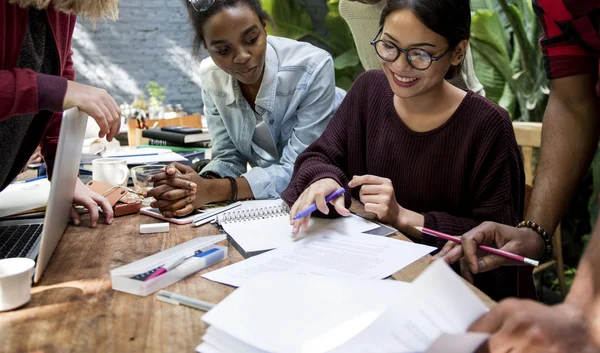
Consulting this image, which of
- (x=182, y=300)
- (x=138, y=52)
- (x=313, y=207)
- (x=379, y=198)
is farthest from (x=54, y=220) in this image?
(x=138, y=52)

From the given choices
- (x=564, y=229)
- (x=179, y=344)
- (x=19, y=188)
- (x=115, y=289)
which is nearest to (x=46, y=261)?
(x=115, y=289)

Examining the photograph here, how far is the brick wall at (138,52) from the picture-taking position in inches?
266

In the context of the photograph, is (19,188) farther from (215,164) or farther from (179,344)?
(179,344)

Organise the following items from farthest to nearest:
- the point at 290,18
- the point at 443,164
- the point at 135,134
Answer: the point at 290,18, the point at 135,134, the point at 443,164

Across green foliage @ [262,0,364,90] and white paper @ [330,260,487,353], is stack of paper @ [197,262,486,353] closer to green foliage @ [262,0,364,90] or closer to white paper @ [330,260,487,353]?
white paper @ [330,260,487,353]

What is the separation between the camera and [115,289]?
0.88m

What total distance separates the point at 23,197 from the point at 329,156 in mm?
811

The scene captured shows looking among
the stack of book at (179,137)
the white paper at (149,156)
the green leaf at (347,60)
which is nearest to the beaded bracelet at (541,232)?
the white paper at (149,156)

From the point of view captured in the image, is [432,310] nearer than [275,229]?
Yes

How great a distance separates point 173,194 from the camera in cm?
131

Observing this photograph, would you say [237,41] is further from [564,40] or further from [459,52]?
[564,40]

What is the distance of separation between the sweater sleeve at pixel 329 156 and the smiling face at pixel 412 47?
0.24 metres

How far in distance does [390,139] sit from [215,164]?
1.96 ft

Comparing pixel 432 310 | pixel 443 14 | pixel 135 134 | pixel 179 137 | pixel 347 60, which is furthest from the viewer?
pixel 347 60
